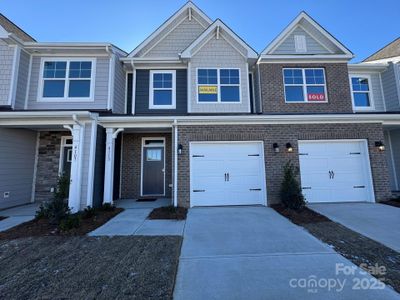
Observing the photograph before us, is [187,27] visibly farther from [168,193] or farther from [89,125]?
[168,193]

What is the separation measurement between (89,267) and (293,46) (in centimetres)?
1141

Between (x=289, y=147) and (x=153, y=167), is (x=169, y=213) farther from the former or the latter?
(x=289, y=147)

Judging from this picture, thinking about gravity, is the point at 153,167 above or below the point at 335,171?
above

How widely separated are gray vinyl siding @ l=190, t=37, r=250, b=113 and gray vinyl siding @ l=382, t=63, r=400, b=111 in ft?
24.5

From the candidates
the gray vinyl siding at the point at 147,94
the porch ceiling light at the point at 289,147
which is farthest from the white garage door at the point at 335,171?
the gray vinyl siding at the point at 147,94

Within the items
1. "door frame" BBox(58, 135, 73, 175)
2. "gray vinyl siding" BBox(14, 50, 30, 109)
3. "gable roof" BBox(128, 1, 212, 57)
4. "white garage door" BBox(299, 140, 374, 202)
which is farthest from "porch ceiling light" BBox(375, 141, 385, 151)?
"gray vinyl siding" BBox(14, 50, 30, 109)

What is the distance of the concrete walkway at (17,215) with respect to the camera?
5.76m

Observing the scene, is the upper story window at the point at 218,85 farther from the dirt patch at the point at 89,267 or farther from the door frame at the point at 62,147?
the dirt patch at the point at 89,267

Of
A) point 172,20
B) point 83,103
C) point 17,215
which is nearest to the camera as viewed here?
point 17,215

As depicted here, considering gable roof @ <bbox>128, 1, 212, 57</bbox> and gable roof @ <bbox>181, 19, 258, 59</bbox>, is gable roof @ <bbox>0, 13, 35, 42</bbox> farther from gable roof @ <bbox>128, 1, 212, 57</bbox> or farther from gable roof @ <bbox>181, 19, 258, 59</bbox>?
gable roof @ <bbox>181, 19, 258, 59</bbox>

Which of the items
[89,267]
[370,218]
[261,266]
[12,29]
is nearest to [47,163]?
[12,29]

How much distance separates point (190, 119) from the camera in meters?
7.70

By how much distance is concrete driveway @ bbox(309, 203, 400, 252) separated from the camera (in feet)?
14.9

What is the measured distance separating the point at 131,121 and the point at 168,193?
12.3ft
